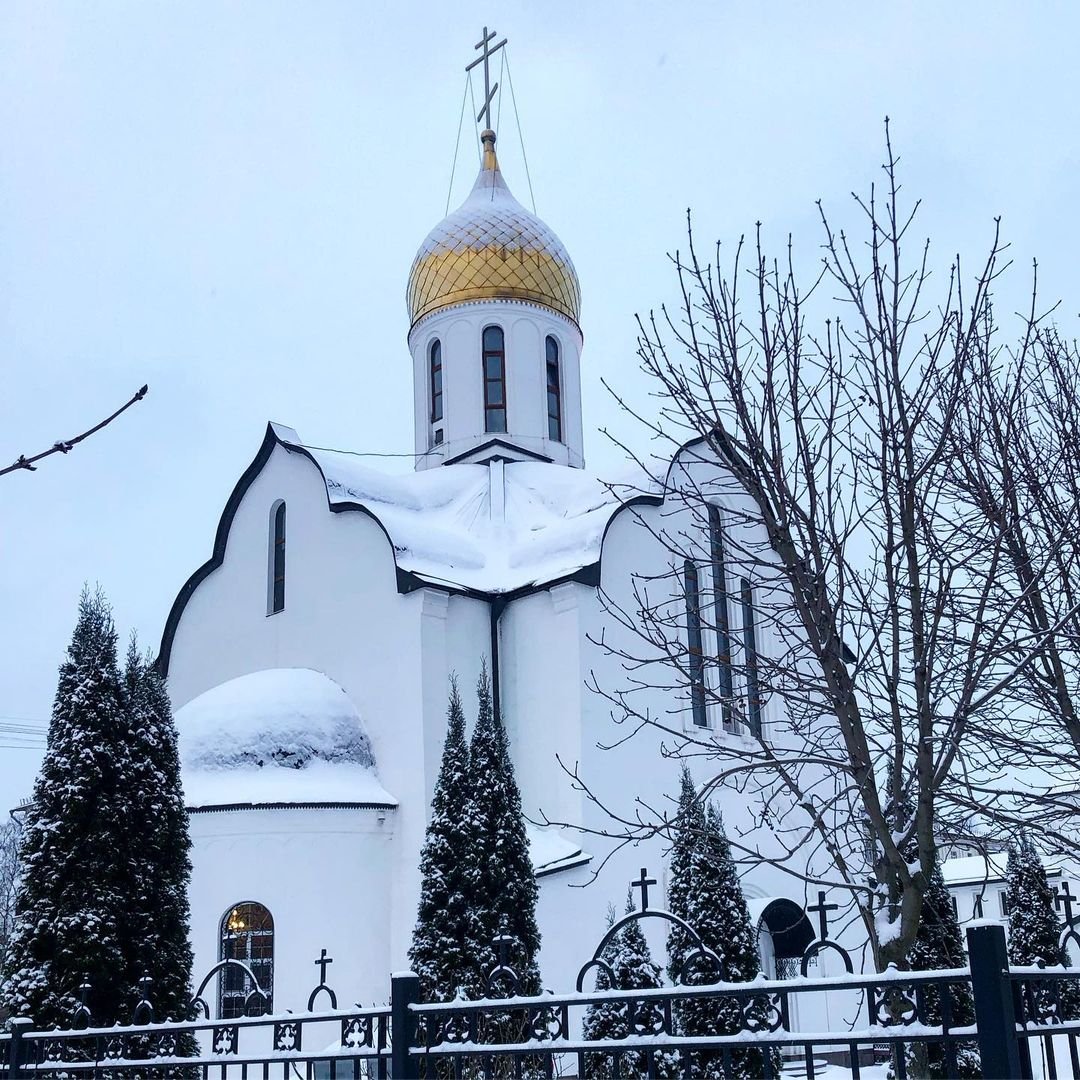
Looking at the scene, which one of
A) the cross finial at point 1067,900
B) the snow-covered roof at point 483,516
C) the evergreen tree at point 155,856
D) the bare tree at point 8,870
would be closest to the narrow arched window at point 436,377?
the snow-covered roof at point 483,516

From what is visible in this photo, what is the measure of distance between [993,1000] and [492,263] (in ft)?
59.9

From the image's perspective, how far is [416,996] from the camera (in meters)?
3.98

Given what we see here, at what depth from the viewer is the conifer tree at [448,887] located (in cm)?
1081

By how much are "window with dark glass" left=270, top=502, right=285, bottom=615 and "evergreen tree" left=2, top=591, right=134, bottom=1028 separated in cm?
628

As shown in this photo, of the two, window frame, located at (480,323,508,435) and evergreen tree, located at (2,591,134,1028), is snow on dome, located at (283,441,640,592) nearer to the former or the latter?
window frame, located at (480,323,508,435)

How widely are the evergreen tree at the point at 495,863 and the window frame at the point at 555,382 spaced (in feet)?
29.9

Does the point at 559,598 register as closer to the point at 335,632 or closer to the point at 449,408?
the point at 335,632


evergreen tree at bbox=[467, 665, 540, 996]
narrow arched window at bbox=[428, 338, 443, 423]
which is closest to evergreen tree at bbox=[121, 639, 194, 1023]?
evergreen tree at bbox=[467, 665, 540, 996]

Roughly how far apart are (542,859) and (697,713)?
320cm

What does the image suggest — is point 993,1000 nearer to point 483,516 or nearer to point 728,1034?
point 728,1034

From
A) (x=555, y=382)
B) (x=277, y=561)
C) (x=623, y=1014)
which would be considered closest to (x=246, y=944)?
(x=277, y=561)

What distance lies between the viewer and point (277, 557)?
17.0 m

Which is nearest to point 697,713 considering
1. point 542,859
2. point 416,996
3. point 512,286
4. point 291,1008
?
point 542,859

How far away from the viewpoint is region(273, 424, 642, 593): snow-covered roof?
15.5 metres
